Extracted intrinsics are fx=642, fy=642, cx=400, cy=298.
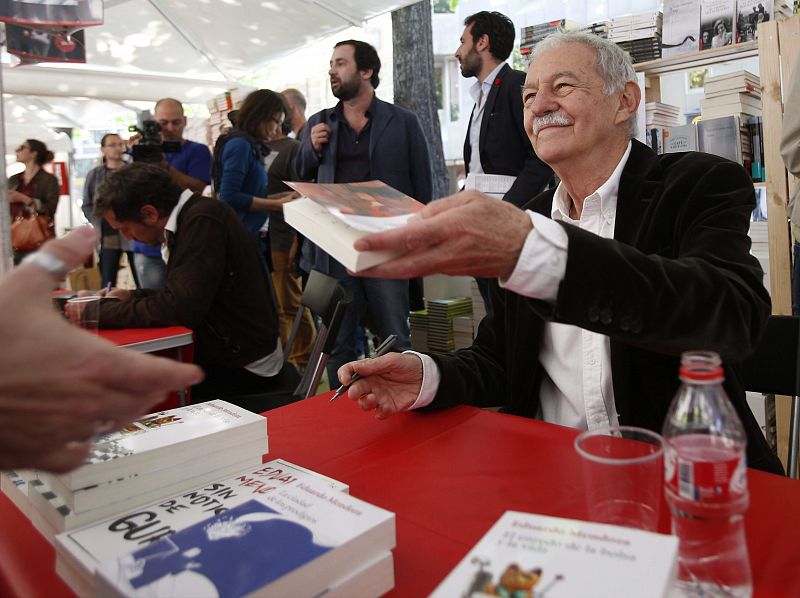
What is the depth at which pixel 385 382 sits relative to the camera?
1.31m

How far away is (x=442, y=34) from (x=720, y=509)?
5.57 meters

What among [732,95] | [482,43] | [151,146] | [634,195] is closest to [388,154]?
[482,43]

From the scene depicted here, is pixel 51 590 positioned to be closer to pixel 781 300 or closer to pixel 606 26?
pixel 781 300

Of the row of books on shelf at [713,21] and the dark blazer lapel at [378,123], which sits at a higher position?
the row of books on shelf at [713,21]

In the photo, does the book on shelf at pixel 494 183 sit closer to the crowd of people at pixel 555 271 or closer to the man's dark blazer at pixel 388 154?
the crowd of people at pixel 555 271

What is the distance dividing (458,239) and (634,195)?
2.37 ft

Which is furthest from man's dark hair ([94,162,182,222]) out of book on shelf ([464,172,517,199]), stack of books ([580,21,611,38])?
stack of books ([580,21,611,38])

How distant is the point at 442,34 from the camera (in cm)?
563

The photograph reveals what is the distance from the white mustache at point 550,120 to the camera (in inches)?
62.7

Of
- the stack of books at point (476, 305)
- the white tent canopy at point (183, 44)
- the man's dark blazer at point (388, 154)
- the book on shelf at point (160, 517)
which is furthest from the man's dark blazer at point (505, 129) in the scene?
the book on shelf at point (160, 517)

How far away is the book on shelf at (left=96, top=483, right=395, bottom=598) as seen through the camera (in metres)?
0.63

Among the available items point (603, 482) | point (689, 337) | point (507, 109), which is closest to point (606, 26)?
point (507, 109)

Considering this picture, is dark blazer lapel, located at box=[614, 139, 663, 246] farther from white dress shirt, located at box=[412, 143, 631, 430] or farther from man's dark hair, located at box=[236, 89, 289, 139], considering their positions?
man's dark hair, located at box=[236, 89, 289, 139]

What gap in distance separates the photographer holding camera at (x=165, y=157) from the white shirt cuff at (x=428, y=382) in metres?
3.01
